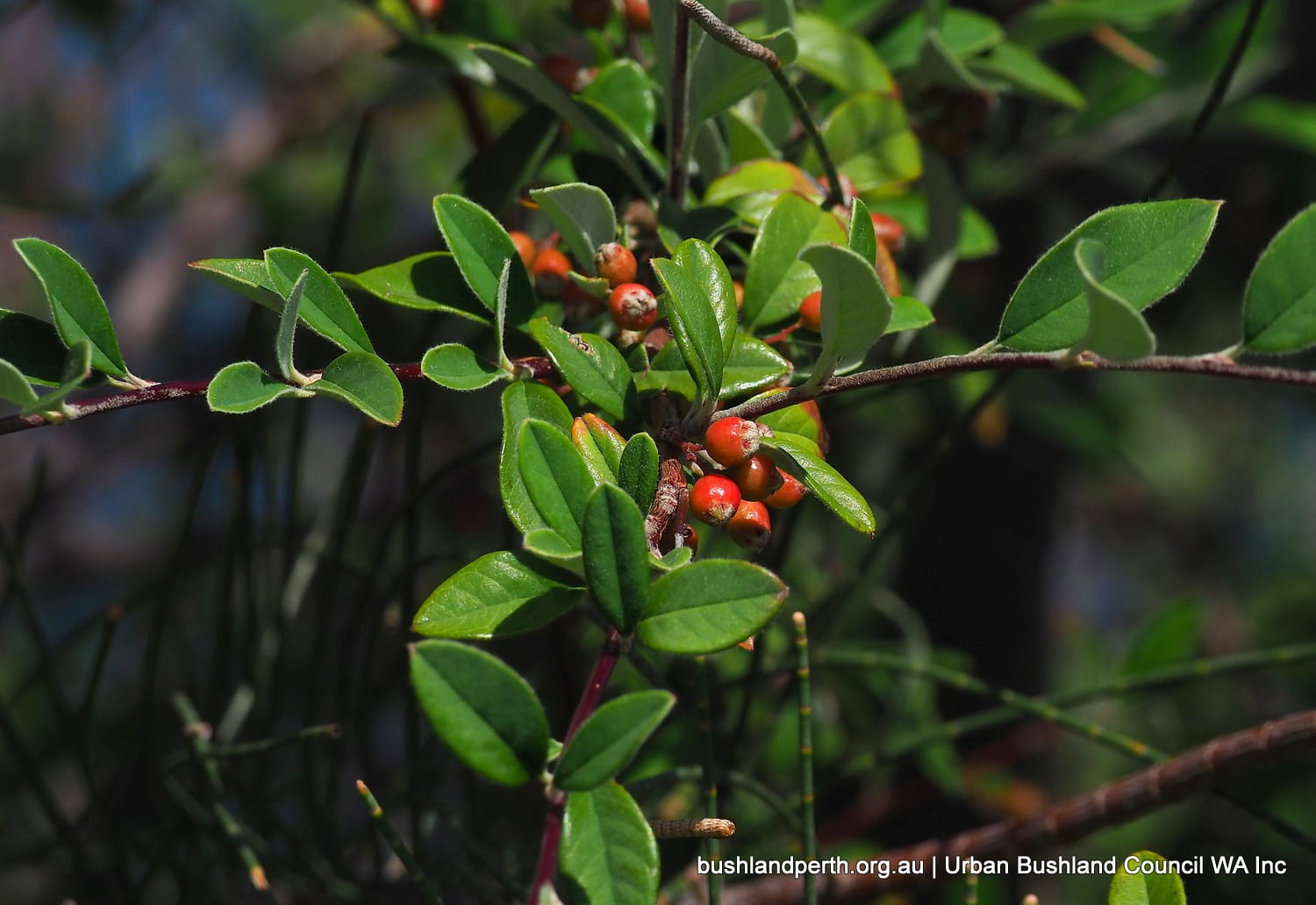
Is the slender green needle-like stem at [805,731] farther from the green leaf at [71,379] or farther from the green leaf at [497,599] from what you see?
the green leaf at [71,379]

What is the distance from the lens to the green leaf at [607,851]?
41 cm

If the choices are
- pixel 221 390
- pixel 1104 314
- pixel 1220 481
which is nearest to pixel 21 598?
pixel 221 390

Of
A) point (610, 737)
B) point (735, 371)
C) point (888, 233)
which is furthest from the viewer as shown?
point (888, 233)

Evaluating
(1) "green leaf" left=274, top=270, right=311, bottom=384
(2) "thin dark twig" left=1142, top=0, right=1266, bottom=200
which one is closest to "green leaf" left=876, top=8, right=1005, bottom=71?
(2) "thin dark twig" left=1142, top=0, right=1266, bottom=200

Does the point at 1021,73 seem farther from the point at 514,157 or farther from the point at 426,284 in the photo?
the point at 426,284

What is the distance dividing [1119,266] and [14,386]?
1.48ft

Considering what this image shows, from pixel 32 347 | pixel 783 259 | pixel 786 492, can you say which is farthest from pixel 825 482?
pixel 32 347

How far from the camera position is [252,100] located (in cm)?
254

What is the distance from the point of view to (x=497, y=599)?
0.45 m

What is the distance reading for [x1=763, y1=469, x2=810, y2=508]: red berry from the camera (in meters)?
0.50

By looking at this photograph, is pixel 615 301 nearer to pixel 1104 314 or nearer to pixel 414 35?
pixel 1104 314

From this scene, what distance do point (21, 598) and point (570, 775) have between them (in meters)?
0.56

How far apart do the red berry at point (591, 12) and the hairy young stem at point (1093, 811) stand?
1.90 feet

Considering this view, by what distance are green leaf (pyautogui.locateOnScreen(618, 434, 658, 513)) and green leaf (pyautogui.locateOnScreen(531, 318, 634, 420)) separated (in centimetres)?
5
